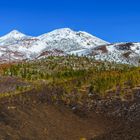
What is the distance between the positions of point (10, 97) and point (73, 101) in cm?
538

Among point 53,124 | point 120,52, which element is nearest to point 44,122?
point 53,124

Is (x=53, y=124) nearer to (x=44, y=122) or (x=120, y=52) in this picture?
(x=44, y=122)

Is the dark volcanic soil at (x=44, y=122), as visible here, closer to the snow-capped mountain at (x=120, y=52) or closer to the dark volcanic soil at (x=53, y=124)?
the dark volcanic soil at (x=53, y=124)

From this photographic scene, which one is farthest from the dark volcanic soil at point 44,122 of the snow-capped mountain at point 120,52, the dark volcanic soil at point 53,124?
the snow-capped mountain at point 120,52

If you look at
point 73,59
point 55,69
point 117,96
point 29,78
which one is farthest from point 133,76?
point 73,59

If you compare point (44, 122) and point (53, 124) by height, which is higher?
point (44, 122)

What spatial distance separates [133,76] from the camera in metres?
43.2

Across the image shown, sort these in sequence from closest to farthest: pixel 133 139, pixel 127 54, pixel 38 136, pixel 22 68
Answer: pixel 133 139 < pixel 38 136 < pixel 22 68 < pixel 127 54

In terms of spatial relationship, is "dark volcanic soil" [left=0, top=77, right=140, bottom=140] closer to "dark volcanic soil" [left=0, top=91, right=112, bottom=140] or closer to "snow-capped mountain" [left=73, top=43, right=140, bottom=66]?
"dark volcanic soil" [left=0, top=91, right=112, bottom=140]

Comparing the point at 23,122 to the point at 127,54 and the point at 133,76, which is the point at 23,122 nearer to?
the point at 133,76

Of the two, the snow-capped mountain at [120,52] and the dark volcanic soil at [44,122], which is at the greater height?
the snow-capped mountain at [120,52]

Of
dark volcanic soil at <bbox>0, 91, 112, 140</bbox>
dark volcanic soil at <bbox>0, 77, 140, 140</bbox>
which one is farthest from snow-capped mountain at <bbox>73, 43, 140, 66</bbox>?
dark volcanic soil at <bbox>0, 91, 112, 140</bbox>

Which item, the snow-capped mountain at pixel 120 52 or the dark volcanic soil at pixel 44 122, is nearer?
the dark volcanic soil at pixel 44 122

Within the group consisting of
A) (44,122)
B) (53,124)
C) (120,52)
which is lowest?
(53,124)
